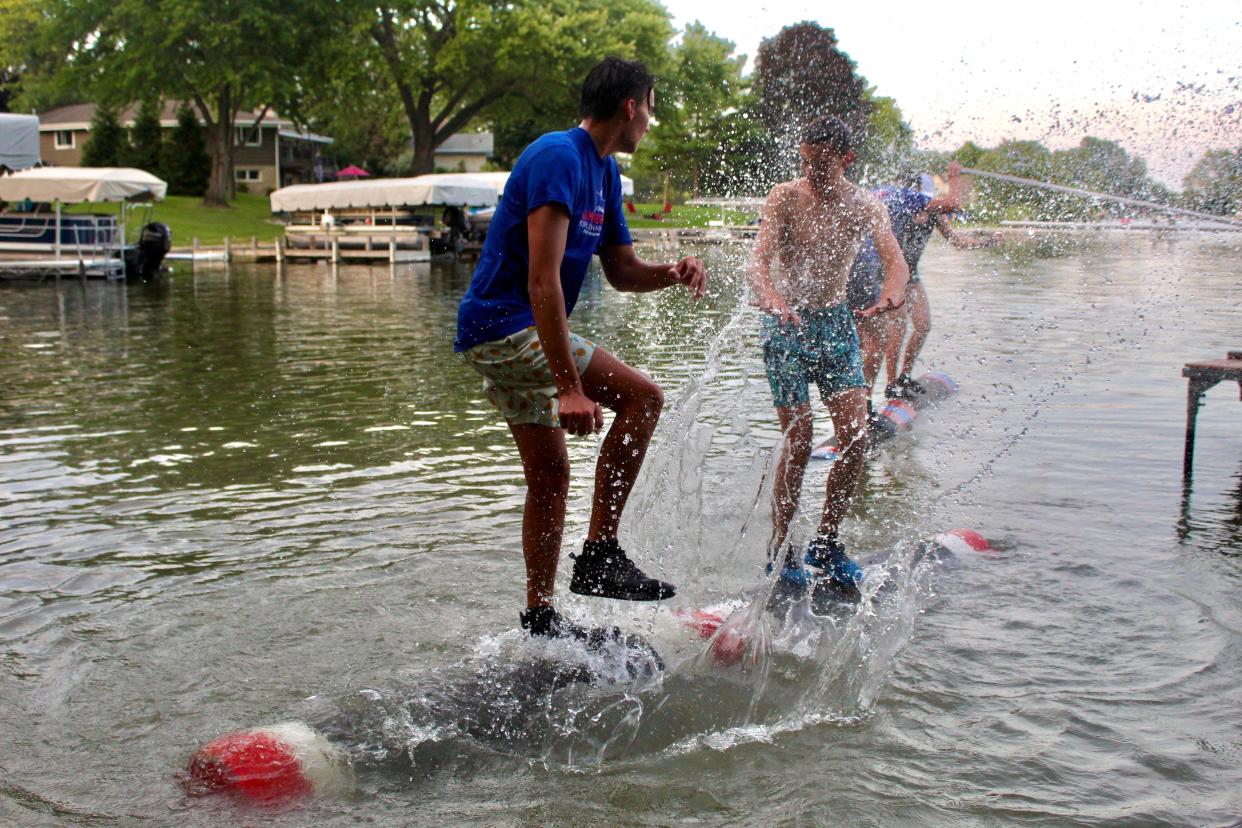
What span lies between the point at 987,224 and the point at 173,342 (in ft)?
29.5

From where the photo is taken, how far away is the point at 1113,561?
5379 mm

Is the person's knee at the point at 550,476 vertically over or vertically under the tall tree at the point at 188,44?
under

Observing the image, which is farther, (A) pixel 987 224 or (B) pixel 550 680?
(A) pixel 987 224

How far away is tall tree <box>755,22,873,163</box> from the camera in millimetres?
21469

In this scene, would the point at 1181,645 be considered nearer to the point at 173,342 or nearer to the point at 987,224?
the point at 987,224

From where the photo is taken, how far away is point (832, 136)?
5.00 metres

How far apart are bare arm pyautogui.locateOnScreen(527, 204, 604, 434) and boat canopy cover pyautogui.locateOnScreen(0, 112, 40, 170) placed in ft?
87.4

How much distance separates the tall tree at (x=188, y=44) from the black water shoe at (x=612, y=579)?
42.9 meters

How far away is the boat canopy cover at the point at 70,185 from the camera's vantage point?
24734 millimetres

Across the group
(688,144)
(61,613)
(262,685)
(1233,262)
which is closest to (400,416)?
(61,613)

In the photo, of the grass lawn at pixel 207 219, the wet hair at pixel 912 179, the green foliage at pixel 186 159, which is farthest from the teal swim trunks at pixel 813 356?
the green foliage at pixel 186 159

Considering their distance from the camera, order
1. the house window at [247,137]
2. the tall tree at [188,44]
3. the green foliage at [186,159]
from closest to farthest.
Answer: the tall tree at [188,44], the green foliage at [186,159], the house window at [247,137]

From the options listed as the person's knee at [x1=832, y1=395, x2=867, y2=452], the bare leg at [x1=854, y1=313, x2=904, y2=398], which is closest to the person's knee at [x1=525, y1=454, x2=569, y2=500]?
the person's knee at [x1=832, y1=395, x2=867, y2=452]

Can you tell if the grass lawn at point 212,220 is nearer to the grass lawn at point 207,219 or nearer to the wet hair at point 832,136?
the grass lawn at point 207,219
